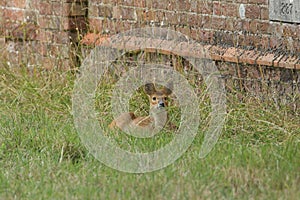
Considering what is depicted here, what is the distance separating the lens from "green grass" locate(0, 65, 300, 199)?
467 cm

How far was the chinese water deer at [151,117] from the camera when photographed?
19.7ft

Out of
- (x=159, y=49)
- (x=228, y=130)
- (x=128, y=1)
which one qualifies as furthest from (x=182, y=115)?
(x=128, y=1)

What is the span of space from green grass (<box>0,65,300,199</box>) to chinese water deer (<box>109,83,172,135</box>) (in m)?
0.24

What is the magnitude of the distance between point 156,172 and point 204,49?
198 centimetres

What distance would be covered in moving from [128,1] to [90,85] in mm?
971

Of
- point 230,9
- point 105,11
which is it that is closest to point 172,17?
point 230,9

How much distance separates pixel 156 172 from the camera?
5.04 meters

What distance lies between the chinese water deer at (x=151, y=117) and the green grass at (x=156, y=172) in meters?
0.24

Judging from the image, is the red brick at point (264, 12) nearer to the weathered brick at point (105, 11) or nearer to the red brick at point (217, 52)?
the red brick at point (217, 52)

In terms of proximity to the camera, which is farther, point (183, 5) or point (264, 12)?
point (183, 5)

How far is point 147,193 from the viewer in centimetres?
466

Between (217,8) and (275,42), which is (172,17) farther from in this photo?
(275,42)

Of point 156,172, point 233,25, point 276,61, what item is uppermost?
point 233,25

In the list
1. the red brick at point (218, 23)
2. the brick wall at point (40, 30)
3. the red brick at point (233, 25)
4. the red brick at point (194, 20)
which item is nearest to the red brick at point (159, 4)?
the red brick at point (194, 20)
